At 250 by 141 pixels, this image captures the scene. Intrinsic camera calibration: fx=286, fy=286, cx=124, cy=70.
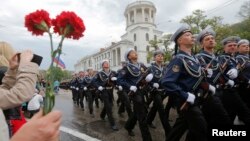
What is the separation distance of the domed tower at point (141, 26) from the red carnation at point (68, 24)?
73.8m

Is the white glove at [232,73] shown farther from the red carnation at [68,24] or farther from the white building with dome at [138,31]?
the white building with dome at [138,31]

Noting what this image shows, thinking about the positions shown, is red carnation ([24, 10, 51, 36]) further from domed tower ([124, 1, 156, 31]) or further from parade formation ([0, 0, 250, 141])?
domed tower ([124, 1, 156, 31])

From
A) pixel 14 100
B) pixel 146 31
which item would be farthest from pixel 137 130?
pixel 146 31

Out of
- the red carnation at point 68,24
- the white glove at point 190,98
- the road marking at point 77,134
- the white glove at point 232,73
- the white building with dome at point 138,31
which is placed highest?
the white building with dome at point 138,31

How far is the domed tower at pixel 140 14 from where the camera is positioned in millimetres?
79500

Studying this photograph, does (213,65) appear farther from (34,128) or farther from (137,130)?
(34,128)

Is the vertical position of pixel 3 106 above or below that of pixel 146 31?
below

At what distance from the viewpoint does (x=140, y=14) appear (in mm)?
81375

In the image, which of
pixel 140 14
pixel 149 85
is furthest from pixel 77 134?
pixel 140 14

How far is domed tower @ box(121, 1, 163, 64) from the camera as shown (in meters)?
75.6

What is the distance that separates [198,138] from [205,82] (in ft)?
3.08

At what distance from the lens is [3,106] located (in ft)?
6.49

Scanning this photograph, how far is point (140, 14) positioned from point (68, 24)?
8154 centimetres

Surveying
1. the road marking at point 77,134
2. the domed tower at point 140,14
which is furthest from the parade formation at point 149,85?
the domed tower at point 140,14
